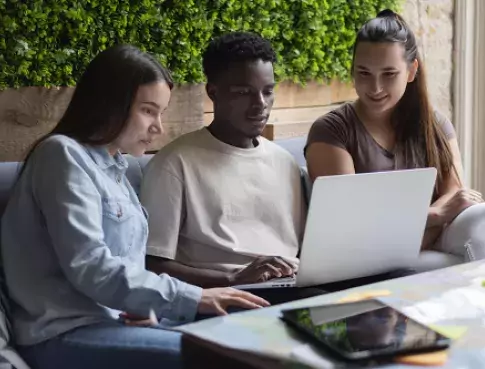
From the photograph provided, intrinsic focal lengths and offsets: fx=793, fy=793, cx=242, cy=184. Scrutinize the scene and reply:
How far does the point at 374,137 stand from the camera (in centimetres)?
218

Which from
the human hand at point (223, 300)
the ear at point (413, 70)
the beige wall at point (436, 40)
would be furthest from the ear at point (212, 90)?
the beige wall at point (436, 40)

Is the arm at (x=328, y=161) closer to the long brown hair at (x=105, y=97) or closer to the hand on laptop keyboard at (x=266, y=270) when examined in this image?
the hand on laptop keyboard at (x=266, y=270)

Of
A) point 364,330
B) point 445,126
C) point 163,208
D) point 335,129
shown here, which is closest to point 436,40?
point 445,126

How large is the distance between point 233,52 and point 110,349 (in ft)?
2.80

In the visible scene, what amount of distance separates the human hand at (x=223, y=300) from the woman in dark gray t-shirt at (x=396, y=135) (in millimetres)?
697

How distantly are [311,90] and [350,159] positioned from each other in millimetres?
822

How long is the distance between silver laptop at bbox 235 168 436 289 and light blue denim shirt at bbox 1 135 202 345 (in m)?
0.25

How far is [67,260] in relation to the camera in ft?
4.70

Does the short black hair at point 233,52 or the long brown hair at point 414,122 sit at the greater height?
the short black hair at point 233,52

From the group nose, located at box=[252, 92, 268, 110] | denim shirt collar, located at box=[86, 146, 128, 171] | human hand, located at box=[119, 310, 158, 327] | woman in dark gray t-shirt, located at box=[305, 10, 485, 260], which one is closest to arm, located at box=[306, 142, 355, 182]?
woman in dark gray t-shirt, located at box=[305, 10, 485, 260]

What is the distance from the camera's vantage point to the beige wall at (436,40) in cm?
316

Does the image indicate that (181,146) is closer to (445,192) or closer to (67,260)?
(67,260)

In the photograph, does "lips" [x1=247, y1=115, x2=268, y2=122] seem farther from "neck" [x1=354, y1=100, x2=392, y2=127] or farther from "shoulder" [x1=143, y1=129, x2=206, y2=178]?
"neck" [x1=354, y1=100, x2=392, y2=127]

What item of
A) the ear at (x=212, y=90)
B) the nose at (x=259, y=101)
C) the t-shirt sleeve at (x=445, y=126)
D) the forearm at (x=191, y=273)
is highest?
the ear at (x=212, y=90)
